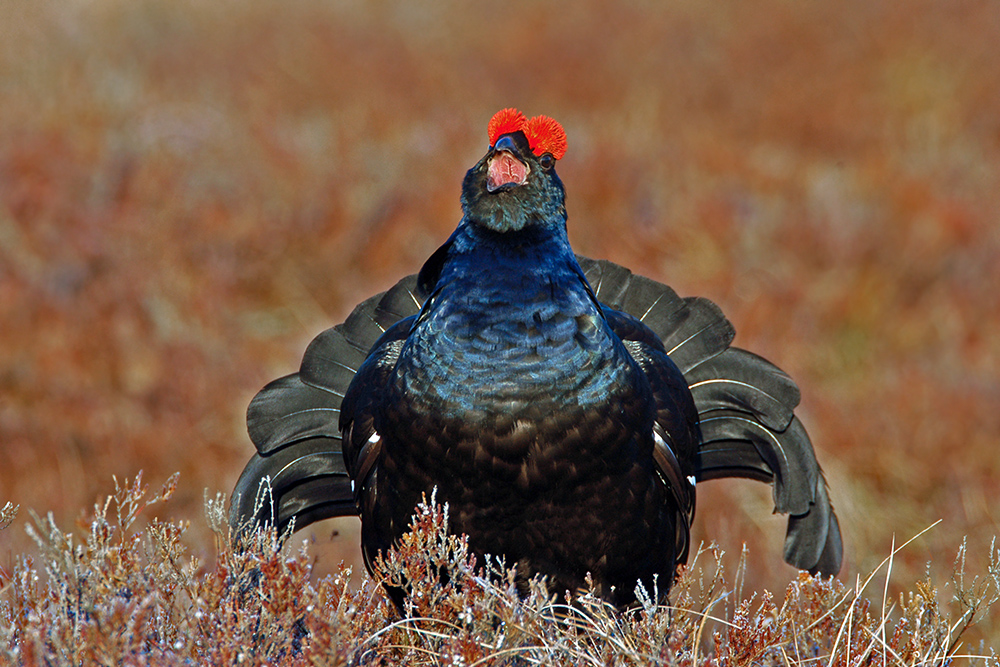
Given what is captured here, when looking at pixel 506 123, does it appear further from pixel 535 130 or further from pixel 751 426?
pixel 751 426

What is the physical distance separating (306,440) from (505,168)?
131cm

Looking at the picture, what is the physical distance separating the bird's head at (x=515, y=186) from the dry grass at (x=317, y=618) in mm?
854

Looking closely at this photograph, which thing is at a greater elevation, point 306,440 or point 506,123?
point 506,123

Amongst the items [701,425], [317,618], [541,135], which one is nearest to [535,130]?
[541,135]

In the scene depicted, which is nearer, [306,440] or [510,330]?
[510,330]

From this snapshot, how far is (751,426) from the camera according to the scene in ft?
11.9

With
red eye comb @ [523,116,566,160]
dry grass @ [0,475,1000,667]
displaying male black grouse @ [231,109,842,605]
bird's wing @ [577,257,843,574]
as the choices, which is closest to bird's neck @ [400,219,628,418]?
displaying male black grouse @ [231,109,842,605]

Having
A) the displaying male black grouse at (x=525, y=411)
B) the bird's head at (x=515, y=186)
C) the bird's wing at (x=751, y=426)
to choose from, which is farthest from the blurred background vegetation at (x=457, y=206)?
the bird's head at (x=515, y=186)

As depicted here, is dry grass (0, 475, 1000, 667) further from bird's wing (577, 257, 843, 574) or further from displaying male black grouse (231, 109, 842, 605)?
bird's wing (577, 257, 843, 574)

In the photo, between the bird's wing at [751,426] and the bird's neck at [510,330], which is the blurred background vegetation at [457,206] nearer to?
the bird's wing at [751,426]

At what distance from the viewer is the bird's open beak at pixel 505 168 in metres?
2.85

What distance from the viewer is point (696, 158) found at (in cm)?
990

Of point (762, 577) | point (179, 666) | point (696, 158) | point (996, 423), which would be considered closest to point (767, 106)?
point (696, 158)

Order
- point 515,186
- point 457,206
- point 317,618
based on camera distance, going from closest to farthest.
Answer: point 317,618 → point 515,186 → point 457,206
